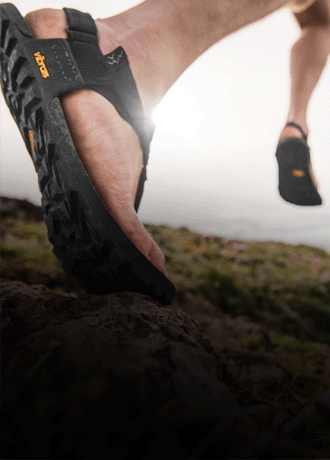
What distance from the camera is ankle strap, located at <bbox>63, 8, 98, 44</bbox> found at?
2.75ft

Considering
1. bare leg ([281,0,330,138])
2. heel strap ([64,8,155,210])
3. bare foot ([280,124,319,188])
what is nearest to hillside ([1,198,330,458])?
heel strap ([64,8,155,210])

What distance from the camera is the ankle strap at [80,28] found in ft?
2.75

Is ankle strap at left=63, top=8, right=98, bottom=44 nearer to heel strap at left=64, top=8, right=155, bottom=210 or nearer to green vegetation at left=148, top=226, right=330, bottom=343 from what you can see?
heel strap at left=64, top=8, right=155, bottom=210

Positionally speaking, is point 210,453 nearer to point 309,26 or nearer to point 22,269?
point 22,269

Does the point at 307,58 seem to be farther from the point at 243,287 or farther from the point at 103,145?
the point at 243,287

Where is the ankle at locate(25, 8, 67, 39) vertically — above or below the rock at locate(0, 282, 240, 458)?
above

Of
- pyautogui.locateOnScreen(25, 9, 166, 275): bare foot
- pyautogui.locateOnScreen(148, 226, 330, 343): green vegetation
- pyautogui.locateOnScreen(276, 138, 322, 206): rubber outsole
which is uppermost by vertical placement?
pyautogui.locateOnScreen(25, 9, 166, 275): bare foot

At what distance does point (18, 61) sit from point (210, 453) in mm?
842

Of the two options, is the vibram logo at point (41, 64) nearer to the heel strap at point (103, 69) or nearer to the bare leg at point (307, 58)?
the heel strap at point (103, 69)

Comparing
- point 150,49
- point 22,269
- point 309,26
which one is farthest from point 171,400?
point 309,26

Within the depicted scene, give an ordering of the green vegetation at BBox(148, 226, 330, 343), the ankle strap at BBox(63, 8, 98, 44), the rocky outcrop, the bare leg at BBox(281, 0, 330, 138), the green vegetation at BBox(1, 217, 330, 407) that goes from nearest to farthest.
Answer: the rocky outcrop, the ankle strap at BBox(63, 8, 98, 44), the green vegetation at BBox(1, 217, 330, 407), the bare leg at BBox(281, 0, 330, 138), the green vegetation at BBox(148, 226, 330, 343)

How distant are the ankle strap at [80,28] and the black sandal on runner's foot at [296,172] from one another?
4.19 ft

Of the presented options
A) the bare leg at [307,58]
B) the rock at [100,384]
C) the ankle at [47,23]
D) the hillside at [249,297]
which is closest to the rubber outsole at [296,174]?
the bare leg at [307,58]

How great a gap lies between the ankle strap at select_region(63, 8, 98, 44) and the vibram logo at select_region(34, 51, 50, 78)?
96 millimetres
